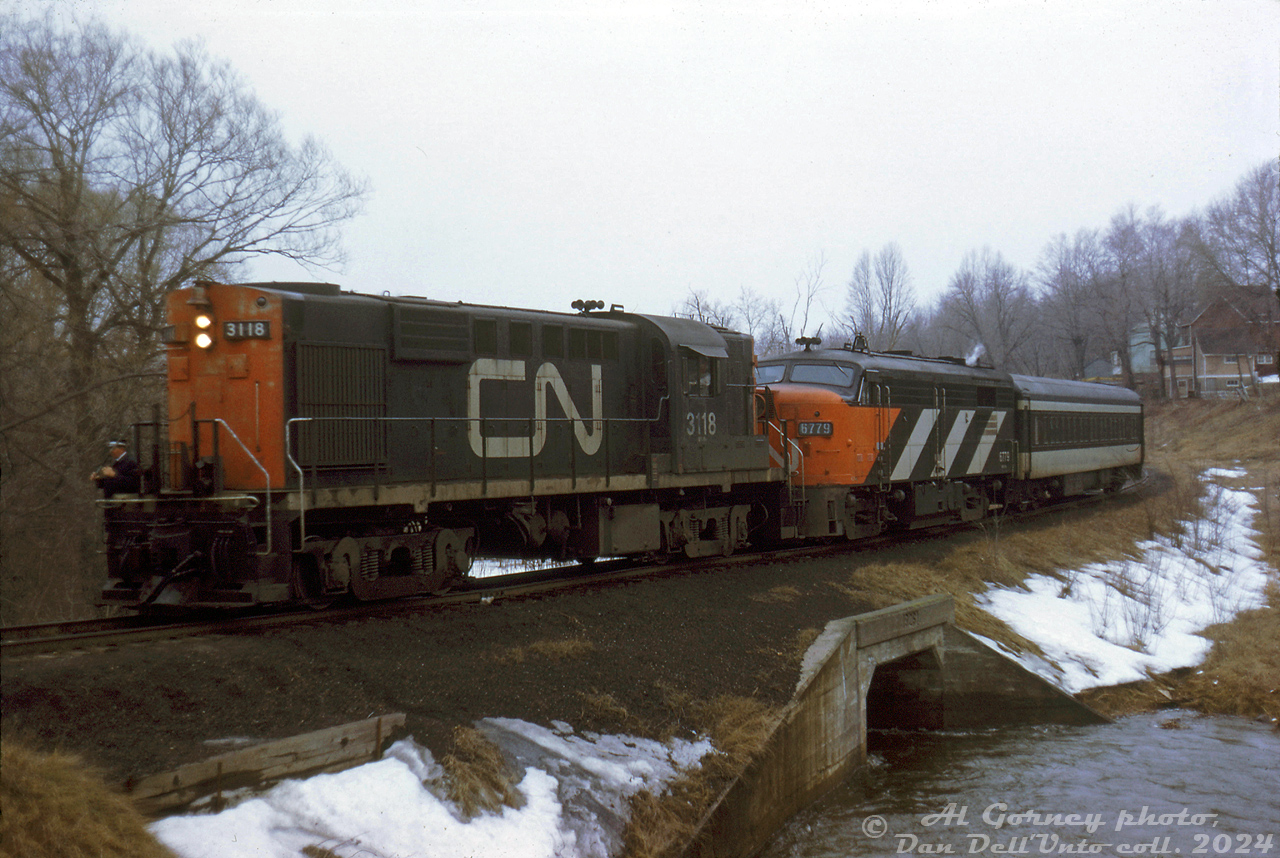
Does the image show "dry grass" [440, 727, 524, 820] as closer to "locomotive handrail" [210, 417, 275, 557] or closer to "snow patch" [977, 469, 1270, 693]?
"locomotive handrail" [210, 417, 275, 557]

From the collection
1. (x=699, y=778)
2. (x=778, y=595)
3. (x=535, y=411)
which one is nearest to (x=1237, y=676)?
(x=778, y=595)

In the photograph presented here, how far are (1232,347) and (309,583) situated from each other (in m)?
73.2

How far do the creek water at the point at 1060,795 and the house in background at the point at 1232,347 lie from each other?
168ft

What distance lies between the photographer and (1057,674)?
14.0 m

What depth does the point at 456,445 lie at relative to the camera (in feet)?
35.3

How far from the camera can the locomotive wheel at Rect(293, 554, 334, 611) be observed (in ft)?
30.0

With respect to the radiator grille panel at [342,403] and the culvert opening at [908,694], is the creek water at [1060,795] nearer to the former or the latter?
the culvert opening at [908,694]

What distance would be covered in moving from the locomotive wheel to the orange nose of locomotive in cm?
839

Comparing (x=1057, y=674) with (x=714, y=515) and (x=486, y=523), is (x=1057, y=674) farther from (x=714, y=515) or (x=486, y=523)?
(x=486, y=523)

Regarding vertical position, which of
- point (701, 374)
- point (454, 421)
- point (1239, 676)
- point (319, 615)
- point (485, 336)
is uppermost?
point (485, 336)

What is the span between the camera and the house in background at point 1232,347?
5712 cm

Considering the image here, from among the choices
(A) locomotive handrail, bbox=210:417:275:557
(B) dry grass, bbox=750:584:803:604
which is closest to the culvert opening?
(B) dry grass, bbox=750:584:803:604

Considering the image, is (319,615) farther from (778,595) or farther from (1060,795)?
(1060,795)

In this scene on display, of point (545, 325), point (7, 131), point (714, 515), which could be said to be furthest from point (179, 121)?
point (714, 515)
